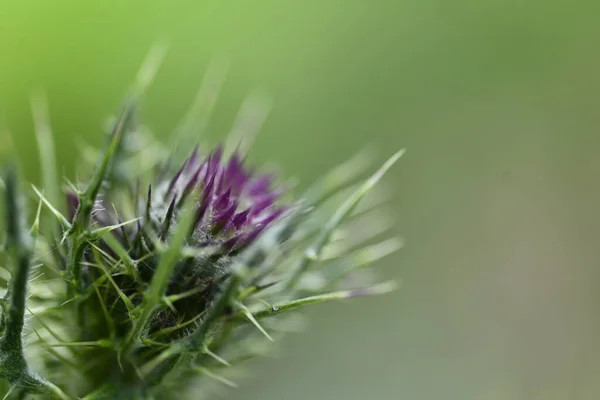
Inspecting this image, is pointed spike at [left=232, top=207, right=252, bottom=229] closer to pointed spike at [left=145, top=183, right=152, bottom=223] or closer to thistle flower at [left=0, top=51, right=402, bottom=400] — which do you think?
thistle flower at [left=0, top=51, right=402, bottom=400]

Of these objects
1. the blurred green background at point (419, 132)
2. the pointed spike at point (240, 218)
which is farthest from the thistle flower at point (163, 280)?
the blurred green background at point (419, 132)

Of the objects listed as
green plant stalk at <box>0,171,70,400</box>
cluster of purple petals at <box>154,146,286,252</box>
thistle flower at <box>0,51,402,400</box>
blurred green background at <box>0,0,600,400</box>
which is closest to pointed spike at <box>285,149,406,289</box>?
thistle flower at <box>0,51,402,400</box>

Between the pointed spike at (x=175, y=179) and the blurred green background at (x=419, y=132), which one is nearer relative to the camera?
the pointed spike at (x=175, y=179)

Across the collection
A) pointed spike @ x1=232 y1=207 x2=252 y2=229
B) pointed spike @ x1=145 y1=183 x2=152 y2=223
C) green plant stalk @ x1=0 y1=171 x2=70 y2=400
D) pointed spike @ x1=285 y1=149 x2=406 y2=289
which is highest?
pointed spike @ x1=145 y1=183 x2=152 y2=223

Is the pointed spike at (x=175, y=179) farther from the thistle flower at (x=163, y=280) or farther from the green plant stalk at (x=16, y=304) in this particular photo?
the green plant stalk at (x=16, y=304)

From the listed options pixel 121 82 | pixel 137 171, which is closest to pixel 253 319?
pixel 137 171

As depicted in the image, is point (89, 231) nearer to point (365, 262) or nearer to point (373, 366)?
point (365, 262)
